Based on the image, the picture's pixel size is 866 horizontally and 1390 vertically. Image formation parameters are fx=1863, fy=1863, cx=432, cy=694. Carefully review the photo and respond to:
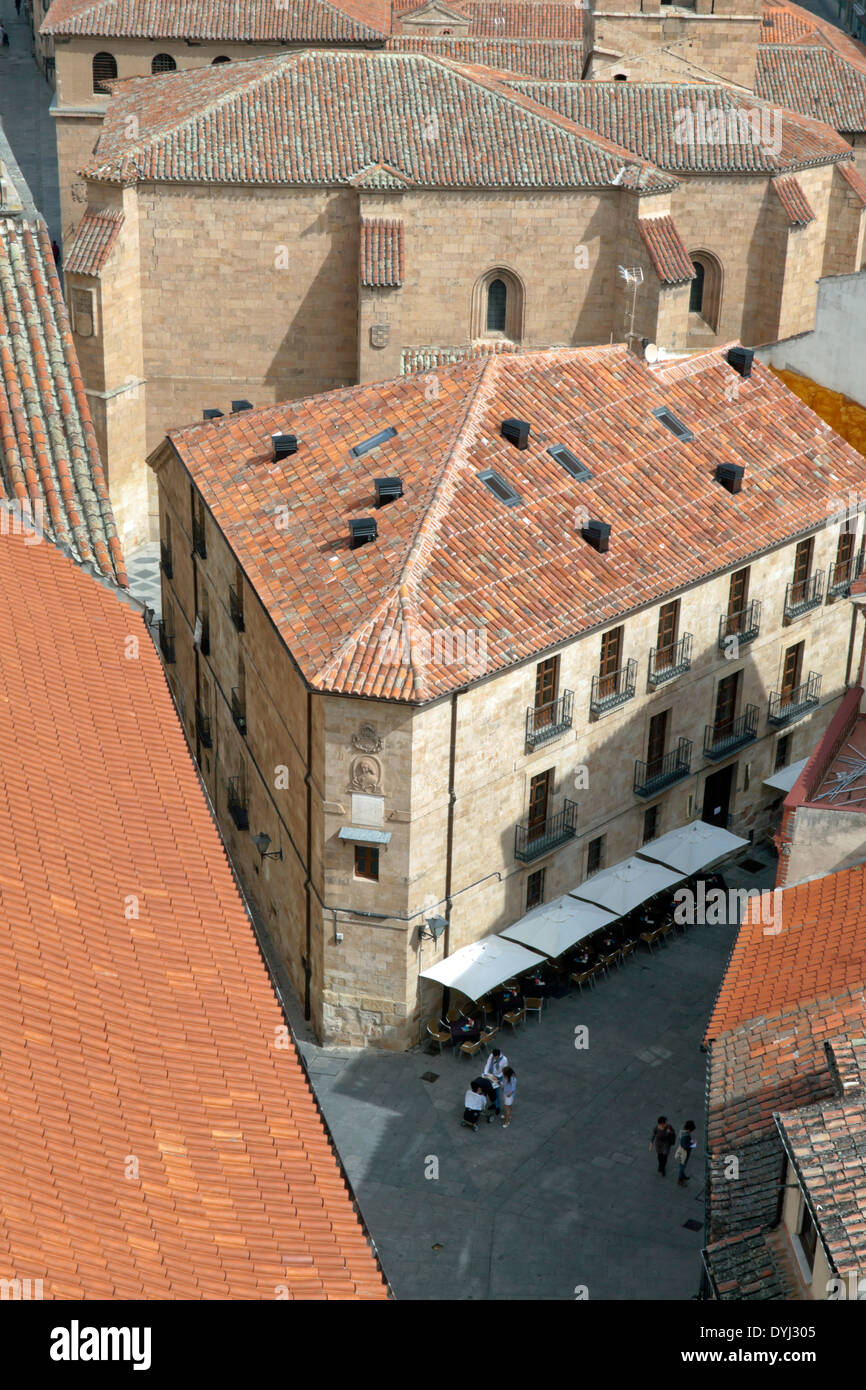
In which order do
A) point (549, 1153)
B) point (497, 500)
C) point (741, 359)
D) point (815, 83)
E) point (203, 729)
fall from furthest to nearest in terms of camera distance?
point (815, 83) → point (203, 729) → point (741, 359) → point (497, 500) → point (549, 1153)

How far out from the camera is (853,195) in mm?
65188

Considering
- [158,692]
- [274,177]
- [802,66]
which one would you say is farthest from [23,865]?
[802,66]

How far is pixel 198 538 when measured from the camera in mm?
46500

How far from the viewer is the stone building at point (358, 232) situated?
58.5 m

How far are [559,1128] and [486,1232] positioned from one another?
Answer: 3.50 metres

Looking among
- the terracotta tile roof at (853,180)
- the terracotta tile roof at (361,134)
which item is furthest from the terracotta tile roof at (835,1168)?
the terracotta tile roof at (853,180)

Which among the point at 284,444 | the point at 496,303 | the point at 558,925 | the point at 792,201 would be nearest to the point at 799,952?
the point at 558,925

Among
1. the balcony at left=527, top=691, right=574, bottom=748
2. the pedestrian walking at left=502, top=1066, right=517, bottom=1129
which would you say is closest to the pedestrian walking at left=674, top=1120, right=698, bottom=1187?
the pedestrian walking at left=502, top=1066, right=517, bottom=1129

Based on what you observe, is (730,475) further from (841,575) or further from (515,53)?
(515,53)

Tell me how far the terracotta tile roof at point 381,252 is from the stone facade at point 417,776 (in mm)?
12961

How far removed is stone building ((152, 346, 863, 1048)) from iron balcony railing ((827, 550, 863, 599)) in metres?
0.08

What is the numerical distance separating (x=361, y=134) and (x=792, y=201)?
47.7ft

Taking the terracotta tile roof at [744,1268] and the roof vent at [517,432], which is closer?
the terracotta tile roof at [744,1268]

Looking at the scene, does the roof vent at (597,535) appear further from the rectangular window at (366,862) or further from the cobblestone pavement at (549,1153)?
the cobblestone pavement at (549,1153)
